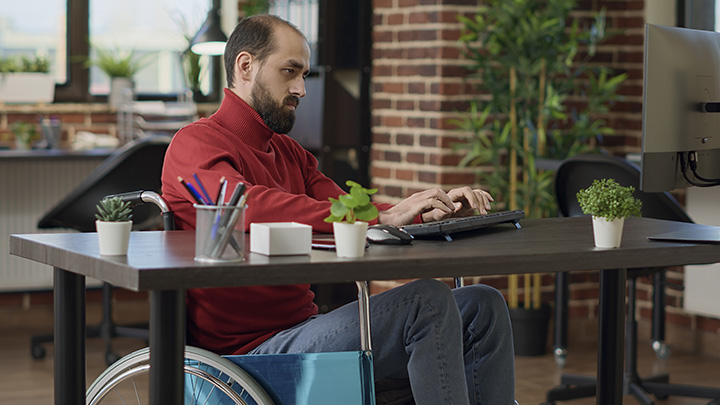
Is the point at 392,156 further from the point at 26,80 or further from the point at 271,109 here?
the point at 271,109

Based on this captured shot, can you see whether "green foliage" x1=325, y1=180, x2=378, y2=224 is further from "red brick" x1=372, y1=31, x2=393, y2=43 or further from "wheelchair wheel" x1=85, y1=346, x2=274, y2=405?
"red brick" x1=372, y1=31, x2=393, y2=43

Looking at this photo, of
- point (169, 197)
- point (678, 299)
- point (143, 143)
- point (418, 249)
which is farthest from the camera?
point (678, 299)

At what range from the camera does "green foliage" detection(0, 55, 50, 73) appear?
4.72 metres

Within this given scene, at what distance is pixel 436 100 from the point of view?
420cm

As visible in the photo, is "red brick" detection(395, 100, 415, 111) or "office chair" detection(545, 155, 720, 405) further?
"red brick" detection(395, 100, 415, 111)

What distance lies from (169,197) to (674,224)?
117cm

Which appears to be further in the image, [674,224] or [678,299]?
[678,299]

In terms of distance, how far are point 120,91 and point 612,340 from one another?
333 centimetres

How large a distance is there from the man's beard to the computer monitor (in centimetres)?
78

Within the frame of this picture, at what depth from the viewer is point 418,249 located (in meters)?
1.83

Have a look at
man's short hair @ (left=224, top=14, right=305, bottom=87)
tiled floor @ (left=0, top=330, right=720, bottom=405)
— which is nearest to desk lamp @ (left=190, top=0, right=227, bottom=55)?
tiled floor @ (left=0, top=330, right=720, bottom=405)

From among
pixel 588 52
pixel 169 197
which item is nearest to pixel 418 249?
pixel 169 197

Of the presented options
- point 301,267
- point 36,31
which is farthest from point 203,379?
point 36,31

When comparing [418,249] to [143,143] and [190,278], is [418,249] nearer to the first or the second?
[190,278]
